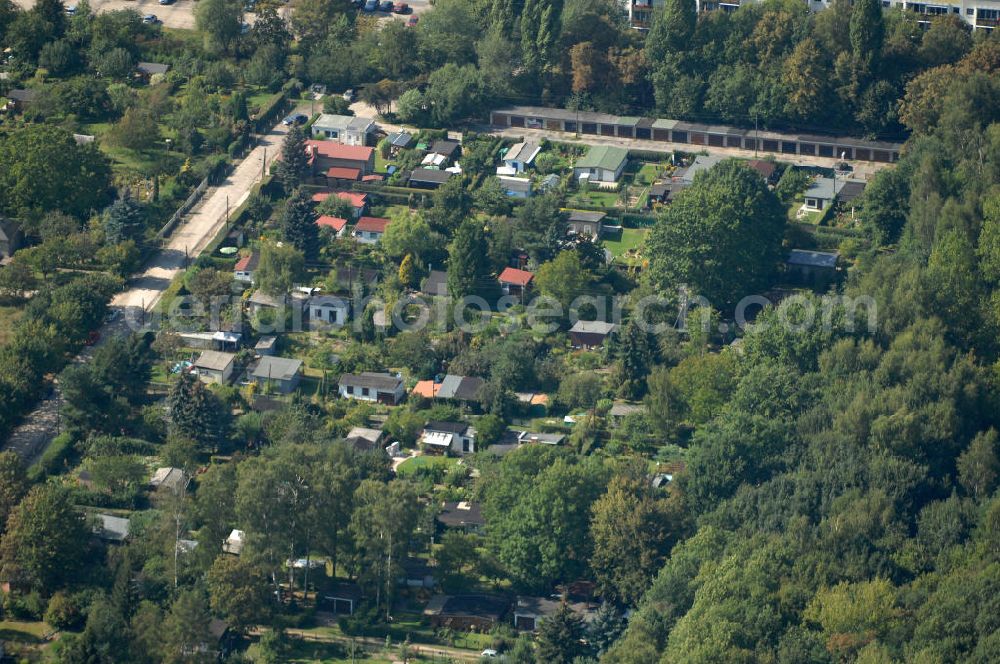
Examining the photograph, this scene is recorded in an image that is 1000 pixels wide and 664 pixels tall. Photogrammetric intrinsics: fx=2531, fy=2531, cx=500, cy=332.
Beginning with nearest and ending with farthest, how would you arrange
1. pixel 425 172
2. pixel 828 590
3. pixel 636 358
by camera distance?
pixel 828 590 < pixel 636 358 < pixel 425 172

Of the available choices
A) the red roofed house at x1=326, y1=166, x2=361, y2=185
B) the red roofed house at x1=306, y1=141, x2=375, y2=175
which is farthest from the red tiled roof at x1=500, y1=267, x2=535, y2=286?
the red roofed house at x1=306, y1=141, x2=375, y2=175

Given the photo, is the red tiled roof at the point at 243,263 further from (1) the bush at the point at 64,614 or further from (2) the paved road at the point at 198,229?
(1) the bush at the point at 64,614

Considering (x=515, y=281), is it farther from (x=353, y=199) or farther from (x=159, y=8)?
(x=159, y=8)

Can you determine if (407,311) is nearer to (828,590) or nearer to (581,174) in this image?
(581,174)

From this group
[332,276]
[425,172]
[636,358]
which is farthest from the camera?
[425,172]

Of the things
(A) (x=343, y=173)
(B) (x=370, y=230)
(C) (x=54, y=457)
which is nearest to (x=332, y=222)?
(B) (x=370, y=230)

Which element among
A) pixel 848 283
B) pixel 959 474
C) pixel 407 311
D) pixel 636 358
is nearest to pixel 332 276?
pixel 407 311

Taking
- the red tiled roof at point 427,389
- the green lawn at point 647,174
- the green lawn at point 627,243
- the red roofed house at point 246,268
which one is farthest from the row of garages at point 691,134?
the red tiled roof at point 427,389
